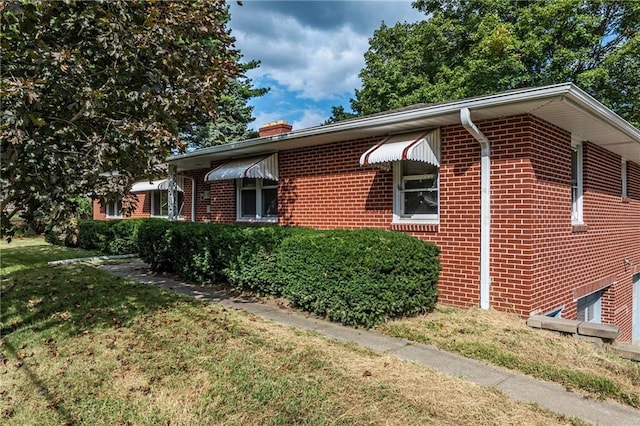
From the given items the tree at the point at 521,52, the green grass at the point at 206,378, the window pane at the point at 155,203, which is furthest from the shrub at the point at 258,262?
the tree at the point at 521,52

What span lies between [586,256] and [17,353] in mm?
9707

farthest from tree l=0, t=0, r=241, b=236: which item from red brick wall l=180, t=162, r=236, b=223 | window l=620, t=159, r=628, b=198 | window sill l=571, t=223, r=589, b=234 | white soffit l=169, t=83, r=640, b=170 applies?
window l=620, t=159, r=628, b=198

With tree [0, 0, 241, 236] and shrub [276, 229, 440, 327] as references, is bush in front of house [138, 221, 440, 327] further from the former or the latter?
tree [0, 0, 241, 236]

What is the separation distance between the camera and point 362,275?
5.71 meters

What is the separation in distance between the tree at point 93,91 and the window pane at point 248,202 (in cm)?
504

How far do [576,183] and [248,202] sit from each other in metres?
7.89

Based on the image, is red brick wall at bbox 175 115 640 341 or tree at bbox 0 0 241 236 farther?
red brick wall at bbox 175 115 640 341

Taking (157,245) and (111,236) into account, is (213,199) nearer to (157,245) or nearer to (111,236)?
(157,245)

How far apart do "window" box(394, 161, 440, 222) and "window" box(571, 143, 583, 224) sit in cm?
303

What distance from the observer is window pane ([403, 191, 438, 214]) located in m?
Result: 7.35

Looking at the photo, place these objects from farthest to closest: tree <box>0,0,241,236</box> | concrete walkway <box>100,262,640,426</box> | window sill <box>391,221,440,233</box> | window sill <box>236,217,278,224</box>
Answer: window sill <box>236,217,278,224</box> → window sill <box>391,221,440,233</box> → tree <box>0,0,241,236</box> → concrete walkway <box>100,262,640,426</box>

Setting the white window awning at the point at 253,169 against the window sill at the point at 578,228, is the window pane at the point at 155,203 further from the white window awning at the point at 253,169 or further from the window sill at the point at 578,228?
the window sill at the point at 578,228

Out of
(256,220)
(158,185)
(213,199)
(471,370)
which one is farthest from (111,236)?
(471,370)

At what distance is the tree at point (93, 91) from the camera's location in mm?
4715
